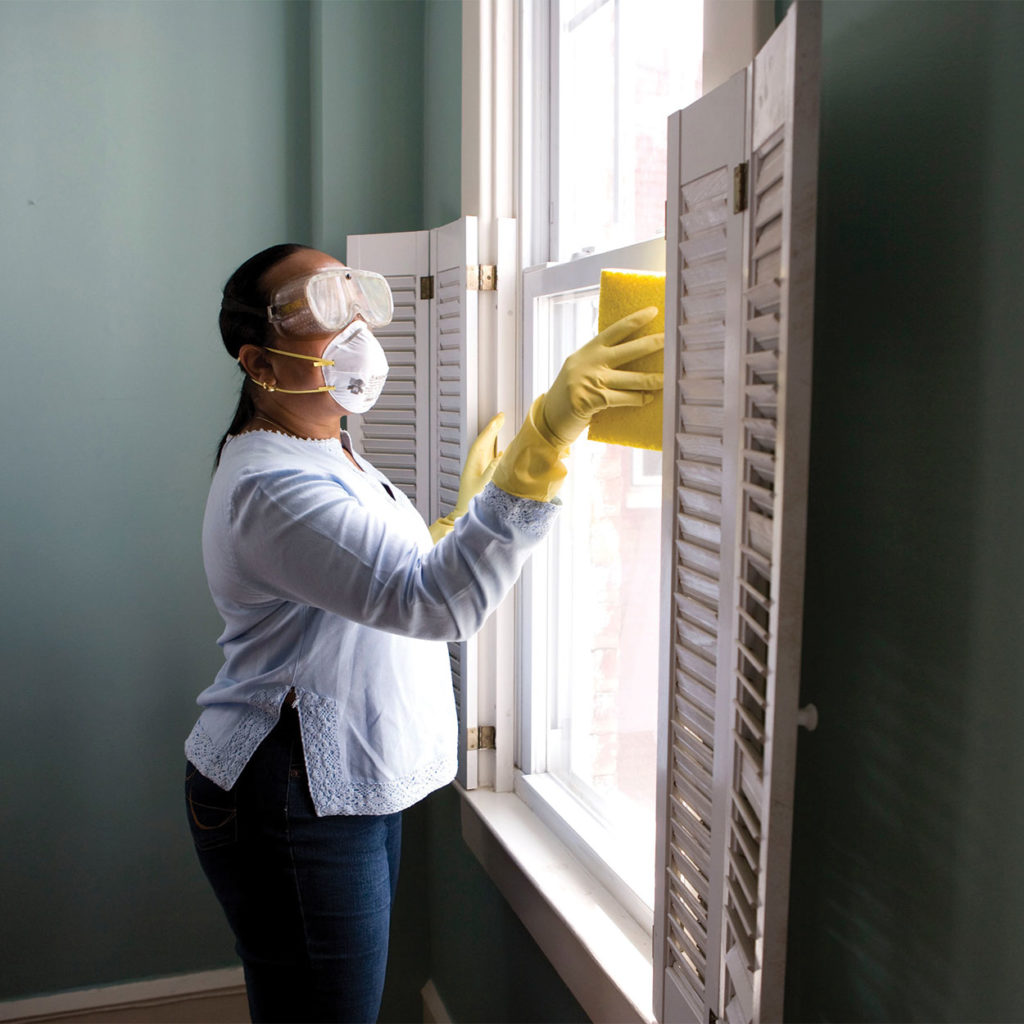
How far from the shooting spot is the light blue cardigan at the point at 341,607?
1.22 metres

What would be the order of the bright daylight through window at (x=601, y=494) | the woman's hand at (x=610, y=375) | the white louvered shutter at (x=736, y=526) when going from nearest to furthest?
the white louvered shutter at (x=736, y=526), the woman's hand at (x=610, y=375), the bright daylight through window at (x=601, y=494)

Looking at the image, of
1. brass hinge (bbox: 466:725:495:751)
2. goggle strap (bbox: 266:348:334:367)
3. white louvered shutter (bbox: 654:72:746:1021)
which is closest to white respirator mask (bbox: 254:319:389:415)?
goggle strap (bbox: 266:348:334:367)

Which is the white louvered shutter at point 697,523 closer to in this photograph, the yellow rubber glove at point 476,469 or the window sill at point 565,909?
the window sill at point 565,909

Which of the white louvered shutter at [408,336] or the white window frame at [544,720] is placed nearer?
the white window frame at [544,720]

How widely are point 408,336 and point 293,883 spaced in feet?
3.66

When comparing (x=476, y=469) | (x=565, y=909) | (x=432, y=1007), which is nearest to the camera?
(x=565, y=909)

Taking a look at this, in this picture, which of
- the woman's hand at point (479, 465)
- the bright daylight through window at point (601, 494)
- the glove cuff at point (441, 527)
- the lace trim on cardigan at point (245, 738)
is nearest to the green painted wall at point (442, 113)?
the bright daylight through window at point (601, 494)

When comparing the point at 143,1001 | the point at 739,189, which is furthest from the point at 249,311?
the point at 143,1001

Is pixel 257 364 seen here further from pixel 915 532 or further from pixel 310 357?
pixel 915 532

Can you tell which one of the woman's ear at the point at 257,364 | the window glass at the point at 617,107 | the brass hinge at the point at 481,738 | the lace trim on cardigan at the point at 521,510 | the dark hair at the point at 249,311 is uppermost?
the window glass at the point at 617,107

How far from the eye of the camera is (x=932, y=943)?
2.75 feet

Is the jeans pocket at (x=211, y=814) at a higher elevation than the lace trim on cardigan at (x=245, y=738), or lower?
lower

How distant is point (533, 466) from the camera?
1.23 metres

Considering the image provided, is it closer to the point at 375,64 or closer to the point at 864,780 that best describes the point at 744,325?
the point at 864,780
